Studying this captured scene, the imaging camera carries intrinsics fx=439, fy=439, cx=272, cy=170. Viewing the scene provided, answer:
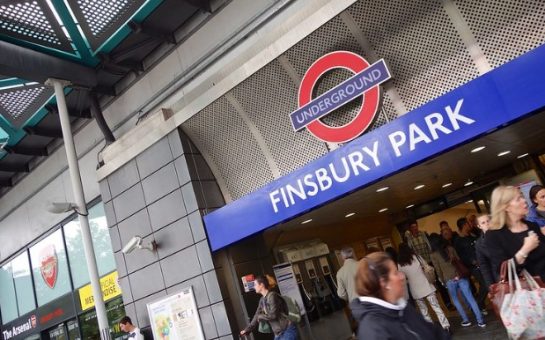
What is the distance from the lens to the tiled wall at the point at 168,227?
23.8 feet

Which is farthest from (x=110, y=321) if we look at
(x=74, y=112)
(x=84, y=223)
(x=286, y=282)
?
(x=74, y=112)

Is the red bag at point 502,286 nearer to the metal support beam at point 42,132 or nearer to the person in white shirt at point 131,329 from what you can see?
the person in white shirt at point 131,329

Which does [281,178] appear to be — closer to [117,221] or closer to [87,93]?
[117,221]

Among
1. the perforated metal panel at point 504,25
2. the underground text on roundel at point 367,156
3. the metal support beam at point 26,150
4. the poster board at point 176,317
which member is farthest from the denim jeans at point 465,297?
the metal support beam at point 26,150

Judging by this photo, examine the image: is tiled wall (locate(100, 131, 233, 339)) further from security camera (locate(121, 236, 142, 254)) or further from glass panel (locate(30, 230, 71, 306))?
glass panel (locate(30, 230, 71, 306))

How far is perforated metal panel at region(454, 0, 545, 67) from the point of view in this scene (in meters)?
5.15

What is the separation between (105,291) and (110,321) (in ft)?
2.20

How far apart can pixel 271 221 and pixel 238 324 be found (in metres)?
1.82

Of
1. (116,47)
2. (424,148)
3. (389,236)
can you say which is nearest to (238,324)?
(424,148)

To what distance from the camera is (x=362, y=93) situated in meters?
6.05

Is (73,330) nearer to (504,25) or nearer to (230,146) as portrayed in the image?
(230,146)

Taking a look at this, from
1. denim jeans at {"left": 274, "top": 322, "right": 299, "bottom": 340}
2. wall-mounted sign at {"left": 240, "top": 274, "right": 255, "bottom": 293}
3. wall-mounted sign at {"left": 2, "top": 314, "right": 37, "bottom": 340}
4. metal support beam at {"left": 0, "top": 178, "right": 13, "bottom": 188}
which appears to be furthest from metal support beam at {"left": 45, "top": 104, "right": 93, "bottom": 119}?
denim jeans at {"left": 274, "top": 322, "right": 299, "bottom": 340}

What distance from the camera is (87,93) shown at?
9391mm

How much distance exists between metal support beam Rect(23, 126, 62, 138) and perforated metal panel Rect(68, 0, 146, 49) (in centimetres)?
395
